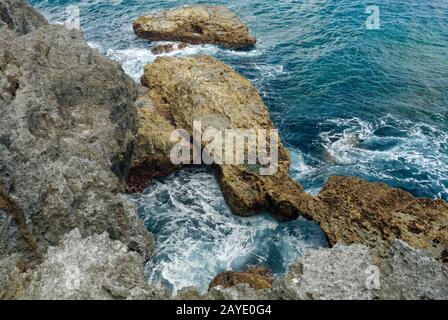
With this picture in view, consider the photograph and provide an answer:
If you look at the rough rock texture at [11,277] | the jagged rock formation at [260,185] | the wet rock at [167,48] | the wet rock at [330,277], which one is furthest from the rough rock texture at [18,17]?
the wet rock at [330,277]

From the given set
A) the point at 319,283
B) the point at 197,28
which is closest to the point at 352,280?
the point at 319,283

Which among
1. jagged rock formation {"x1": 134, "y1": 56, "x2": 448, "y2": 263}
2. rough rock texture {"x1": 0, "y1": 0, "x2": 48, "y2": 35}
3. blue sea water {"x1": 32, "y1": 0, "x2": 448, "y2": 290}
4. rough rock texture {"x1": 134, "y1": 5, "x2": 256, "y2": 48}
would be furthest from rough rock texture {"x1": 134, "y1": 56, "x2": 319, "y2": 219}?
rough rock texture {"x1": 134, "y1": 5, "x2": 256, "y2": 48}

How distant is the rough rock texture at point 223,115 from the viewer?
1956 cm

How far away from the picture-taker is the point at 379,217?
55.5ft

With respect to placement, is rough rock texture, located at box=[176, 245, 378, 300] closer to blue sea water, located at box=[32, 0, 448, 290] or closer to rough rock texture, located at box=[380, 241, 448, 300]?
rough rock texture, located at box=[380, 241, 448, 300]

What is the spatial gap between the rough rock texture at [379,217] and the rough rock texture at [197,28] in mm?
22115

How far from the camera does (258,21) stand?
140 ft

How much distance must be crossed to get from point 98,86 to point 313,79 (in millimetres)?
19286

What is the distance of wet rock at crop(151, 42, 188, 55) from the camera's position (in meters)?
35.8

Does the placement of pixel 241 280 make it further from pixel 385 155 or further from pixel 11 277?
pixel 385 155

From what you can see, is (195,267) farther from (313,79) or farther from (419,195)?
(313,79)

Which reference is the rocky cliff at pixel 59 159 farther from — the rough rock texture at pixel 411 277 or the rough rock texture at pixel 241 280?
the rough rock texture at pixel 411 277

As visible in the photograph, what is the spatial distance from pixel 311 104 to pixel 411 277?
20.4 metres
